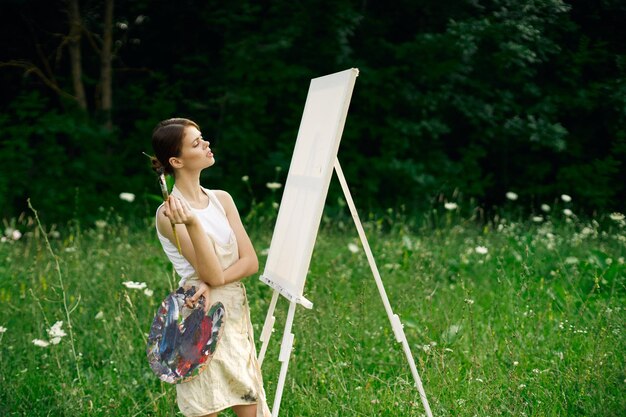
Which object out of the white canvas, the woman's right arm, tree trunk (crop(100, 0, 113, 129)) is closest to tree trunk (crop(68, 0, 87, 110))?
tree trunk (crop(100, 0, 113, 129))

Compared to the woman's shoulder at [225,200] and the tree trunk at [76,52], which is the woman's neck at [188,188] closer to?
the woman's shoulder at [225,200]

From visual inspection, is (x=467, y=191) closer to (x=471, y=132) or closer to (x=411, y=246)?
(x=471, y=132)

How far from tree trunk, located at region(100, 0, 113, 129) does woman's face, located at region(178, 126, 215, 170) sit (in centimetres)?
618

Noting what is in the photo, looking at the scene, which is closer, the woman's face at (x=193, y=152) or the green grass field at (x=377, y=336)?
the woman's face at (x=193, y=152)

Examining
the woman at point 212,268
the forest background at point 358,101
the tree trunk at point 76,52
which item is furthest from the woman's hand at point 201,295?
the tree trunk at point 76,52

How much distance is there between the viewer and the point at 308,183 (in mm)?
2674

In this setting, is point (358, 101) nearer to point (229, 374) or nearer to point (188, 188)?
point (188, 188)

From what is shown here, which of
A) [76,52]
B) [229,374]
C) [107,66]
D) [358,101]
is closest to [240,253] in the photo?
[229,374]

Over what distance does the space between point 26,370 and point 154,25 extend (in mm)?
6460

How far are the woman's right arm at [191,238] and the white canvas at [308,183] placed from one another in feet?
0.97

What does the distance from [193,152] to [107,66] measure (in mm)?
6429

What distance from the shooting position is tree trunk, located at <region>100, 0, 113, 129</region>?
8320 mm

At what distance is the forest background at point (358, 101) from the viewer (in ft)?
24.9

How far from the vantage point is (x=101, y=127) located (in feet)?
26.6
